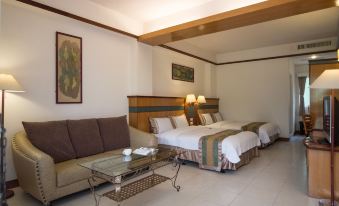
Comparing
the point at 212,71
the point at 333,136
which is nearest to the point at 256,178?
the point at 333,136

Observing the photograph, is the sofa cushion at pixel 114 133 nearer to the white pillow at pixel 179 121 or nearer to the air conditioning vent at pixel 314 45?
the white pillow at pixel 179 121

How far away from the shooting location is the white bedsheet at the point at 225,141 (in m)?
3.54

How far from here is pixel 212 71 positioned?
7477 millimetres

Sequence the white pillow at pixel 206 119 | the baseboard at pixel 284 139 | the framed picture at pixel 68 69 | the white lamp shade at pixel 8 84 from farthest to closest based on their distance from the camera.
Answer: the baseboard at pixel 284 139 → the white pillow at pixel 206 119 → the framed picture at pixel 68 69 → the white lamp shade at pixel 8 84

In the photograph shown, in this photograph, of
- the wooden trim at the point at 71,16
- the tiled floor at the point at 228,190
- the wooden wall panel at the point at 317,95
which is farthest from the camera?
the wooden wall panel at the point at 317,95

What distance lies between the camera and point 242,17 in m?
3.23

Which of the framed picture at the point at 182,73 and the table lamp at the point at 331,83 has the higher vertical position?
the framed picture at the point at 182,73

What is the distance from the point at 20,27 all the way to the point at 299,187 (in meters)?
4.46

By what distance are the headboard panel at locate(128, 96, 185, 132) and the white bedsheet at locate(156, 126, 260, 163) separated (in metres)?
0.47

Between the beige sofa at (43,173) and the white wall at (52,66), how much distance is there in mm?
525

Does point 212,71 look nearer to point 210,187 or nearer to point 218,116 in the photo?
point 218,116

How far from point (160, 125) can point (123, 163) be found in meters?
2.15

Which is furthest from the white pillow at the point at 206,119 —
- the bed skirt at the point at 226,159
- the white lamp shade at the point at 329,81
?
the white lamp shade at the point at 329,81

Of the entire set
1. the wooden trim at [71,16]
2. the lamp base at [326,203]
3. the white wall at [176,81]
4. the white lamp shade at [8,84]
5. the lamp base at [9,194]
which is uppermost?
the wooden trim at [71,16]
